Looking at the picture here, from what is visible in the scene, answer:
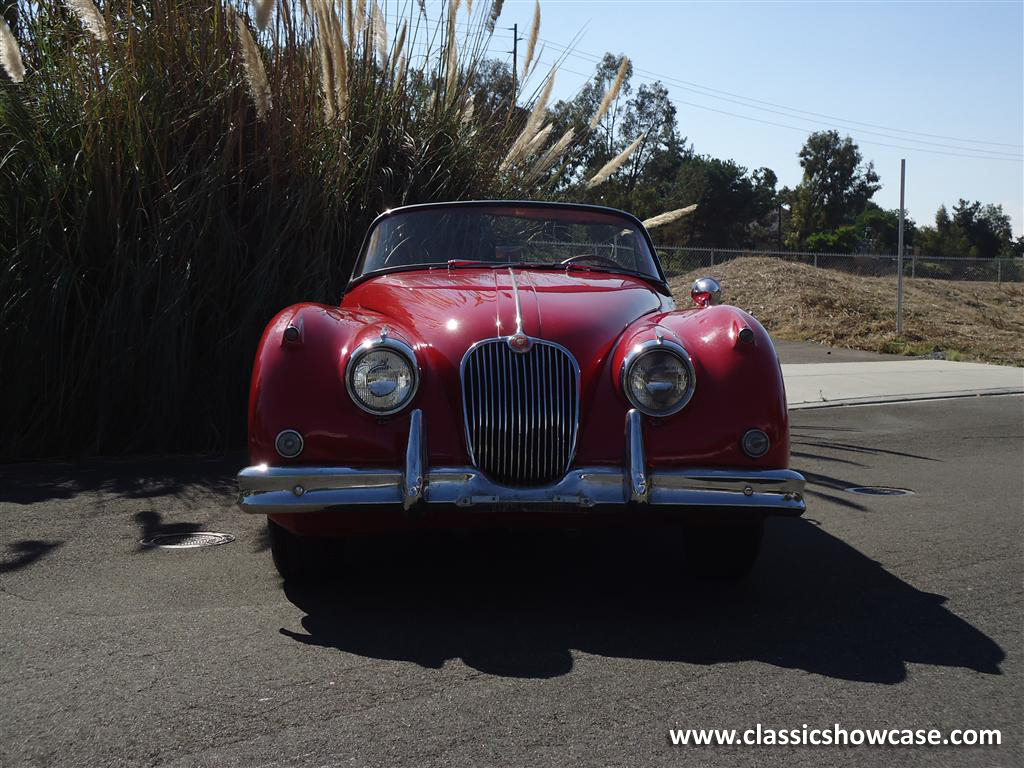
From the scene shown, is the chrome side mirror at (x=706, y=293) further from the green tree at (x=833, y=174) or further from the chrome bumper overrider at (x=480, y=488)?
the green tree at (x=833, y=174)

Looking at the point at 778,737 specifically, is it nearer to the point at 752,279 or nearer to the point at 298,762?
the point at 298,762

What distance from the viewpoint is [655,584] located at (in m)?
4.23

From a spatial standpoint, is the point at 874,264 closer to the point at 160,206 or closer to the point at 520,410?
the point at 160,206

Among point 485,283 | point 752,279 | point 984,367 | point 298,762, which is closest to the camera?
point 298,762

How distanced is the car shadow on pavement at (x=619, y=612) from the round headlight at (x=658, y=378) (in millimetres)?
752

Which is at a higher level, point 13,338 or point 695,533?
point 13,338

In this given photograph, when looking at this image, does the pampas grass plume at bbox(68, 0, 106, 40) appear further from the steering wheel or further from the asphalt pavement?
the steering wheel

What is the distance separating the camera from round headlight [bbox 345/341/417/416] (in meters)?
3.78

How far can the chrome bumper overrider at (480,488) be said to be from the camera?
360cm

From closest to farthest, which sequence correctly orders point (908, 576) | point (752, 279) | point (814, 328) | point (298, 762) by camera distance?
point (298, 762), point (908, 576), point (814, 328), point (752, 279)

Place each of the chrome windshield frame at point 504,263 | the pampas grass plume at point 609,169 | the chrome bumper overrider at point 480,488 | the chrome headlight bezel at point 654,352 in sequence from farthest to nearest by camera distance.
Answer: the pampas grass plume at point 609,169 → the chrome windshield frame at point 504,263 → the chrome headlight bezel at point 654,352 → the chrome bumper overrider at point 480,488

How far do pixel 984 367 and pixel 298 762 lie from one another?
13641 mm

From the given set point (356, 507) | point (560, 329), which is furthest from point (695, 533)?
point (356, 507)

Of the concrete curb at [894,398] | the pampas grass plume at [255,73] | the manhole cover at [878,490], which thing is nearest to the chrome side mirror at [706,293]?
the manhole cover at [878,490]
